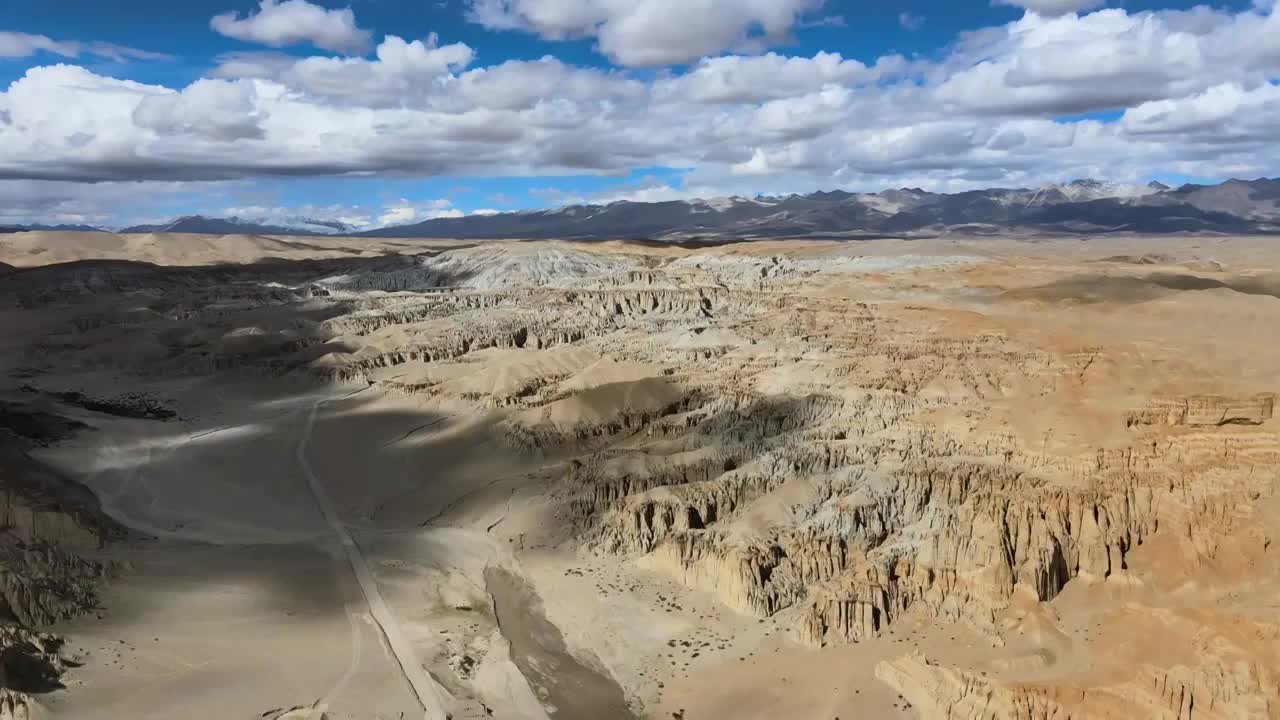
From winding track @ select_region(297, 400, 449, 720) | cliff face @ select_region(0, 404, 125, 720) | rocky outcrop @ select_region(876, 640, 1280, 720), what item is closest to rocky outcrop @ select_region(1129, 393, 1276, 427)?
rocky outcrop @ select_region(876, 640, 1280, 720)

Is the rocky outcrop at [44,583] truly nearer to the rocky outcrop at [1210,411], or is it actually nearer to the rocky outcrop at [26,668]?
the rocky outcrop at [26,668]

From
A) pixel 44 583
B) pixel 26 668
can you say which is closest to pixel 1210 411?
pixel 26 668

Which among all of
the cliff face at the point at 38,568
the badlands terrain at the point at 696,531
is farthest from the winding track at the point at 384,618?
the cliff face at the point at 38,568

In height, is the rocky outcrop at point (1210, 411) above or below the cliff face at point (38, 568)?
above

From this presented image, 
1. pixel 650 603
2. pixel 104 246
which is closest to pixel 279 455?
pixel 650 603

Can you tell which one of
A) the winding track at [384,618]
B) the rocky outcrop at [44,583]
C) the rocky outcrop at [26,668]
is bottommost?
the winding track at [384,618]

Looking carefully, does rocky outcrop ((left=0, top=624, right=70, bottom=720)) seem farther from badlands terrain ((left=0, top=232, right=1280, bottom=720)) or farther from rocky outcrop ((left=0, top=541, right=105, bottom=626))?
rocky outcrop ((left=0, top=541, right=105, bottom=626))

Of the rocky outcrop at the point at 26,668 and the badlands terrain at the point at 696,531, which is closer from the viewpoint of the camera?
the rocky outcrop at the point at 26,668

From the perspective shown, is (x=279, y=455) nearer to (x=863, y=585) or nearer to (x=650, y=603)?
(x=650, y=603)
